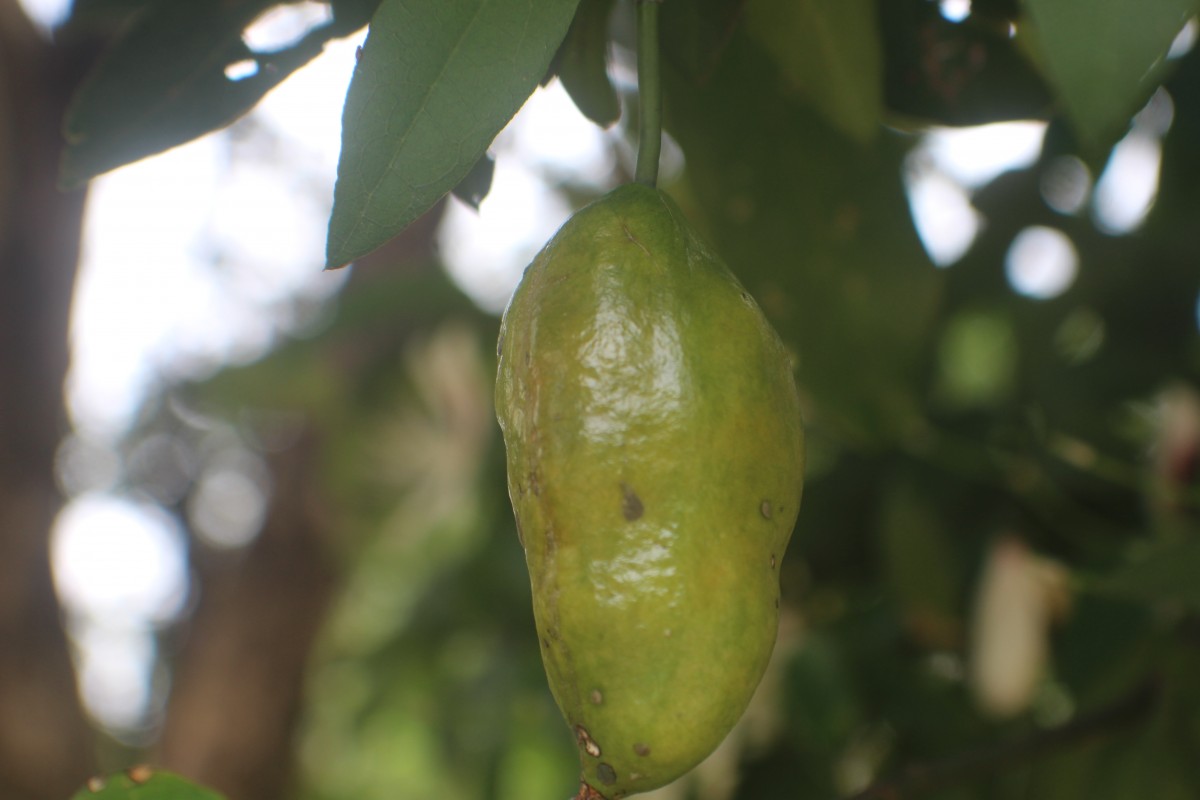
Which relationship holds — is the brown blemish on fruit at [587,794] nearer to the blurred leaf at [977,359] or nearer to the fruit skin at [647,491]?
the fruit skin at [647,491]

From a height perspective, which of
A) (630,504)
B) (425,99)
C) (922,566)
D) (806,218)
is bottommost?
(922,566)

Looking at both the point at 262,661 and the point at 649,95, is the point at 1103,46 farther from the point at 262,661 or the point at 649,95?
the point at 262,661

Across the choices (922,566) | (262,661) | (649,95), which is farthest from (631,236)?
(262,661)

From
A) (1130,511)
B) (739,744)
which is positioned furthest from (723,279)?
(739,744)

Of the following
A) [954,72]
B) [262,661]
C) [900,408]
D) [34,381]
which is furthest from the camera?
[262,661]

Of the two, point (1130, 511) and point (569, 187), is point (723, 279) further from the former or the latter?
point (569, 187)

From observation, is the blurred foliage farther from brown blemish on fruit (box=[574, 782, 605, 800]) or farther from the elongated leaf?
brown blemish on fruit (box=[574, 782, 605, 800])
